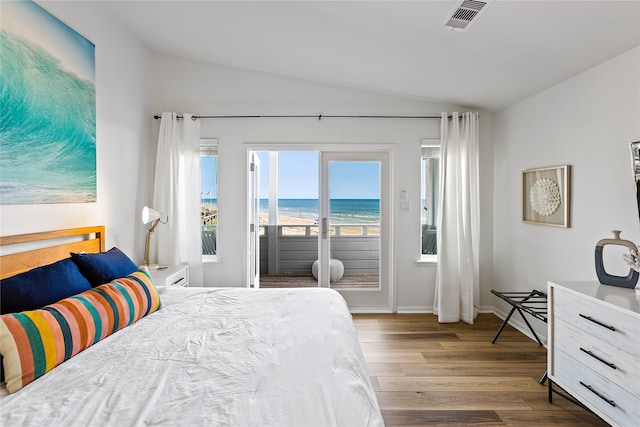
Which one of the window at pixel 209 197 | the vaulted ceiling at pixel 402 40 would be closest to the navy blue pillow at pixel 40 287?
the window at pixel 209 197

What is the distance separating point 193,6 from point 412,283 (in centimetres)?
353

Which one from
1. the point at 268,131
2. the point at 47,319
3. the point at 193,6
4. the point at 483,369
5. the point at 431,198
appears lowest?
the point at 483,369

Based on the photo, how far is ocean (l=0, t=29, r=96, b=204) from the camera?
6.25 ft

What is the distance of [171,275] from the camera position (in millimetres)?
3070

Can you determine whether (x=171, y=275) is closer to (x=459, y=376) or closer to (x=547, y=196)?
(x=459, y=376)

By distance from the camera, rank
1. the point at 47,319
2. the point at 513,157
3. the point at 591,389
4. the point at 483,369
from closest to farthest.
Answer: the point at 47,319 < the point at 591,389 < the point at 483,369 < the point at 513,157

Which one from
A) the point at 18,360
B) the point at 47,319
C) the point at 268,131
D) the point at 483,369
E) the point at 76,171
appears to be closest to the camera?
the point at 18,360

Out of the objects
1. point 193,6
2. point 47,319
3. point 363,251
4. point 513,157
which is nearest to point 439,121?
point 513,157

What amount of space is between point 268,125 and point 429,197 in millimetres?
2094

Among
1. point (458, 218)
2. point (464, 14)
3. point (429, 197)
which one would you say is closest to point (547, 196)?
point (458, 218)

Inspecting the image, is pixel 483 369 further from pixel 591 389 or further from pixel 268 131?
pixel 268 131

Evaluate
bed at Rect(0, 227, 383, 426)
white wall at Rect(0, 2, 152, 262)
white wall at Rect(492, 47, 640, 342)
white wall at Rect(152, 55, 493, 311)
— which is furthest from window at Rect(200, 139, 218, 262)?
white wall at Rect(492, 47, 640, 342)

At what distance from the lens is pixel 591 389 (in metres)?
1.86

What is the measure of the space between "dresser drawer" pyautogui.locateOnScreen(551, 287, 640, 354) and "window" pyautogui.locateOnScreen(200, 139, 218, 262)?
3.31 metres
